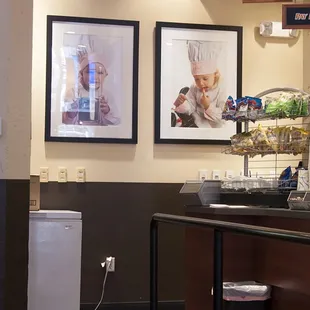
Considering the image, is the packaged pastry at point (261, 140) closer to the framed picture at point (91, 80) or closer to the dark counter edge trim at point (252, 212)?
the dark counter edge trim at point (252, 212)

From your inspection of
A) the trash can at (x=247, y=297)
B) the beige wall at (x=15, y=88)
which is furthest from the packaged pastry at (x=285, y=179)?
the beige wall at (x=15, y=88)

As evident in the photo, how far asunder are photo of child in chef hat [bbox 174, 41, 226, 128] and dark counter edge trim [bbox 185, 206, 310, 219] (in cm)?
152

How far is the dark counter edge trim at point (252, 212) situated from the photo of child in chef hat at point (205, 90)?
1.52 metres

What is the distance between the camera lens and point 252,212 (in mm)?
3162

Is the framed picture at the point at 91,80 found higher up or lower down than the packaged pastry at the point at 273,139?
higher up

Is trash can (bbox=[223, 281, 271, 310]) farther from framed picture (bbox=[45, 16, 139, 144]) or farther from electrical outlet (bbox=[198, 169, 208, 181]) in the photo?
framed picture (bbox=[45, 16, 139, 144])

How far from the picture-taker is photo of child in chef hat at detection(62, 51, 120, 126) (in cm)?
479

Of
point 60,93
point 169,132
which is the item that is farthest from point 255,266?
point 60,93

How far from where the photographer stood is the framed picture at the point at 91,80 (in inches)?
187

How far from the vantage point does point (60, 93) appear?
4770mm

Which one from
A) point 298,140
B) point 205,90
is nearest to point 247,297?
point 298,140

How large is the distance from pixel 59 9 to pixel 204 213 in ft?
7.74

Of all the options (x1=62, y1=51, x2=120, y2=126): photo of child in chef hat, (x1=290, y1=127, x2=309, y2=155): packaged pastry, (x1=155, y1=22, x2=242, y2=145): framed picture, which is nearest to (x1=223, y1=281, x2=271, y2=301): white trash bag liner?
(x1=290, y1=127, x2=309, y2=155): packaged pastry

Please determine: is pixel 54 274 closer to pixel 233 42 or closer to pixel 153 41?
pixel 153 41
